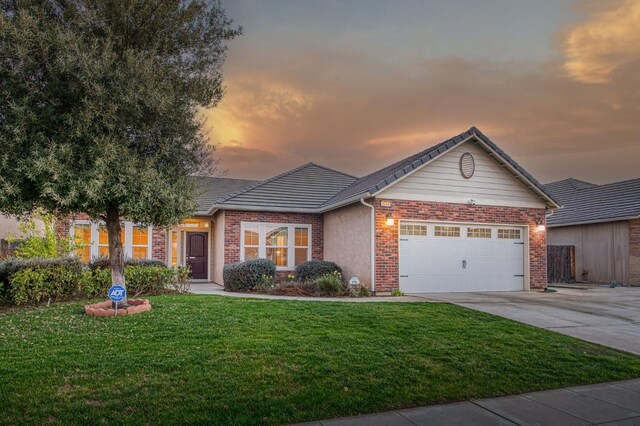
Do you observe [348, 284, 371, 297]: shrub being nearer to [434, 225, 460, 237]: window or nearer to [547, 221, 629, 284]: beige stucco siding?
[434, 225, 460, 237]: window

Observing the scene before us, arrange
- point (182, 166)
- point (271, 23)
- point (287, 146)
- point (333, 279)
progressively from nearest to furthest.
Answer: point (182, 166) < point (271, 23) < point (333, 279) < point (287, 146)

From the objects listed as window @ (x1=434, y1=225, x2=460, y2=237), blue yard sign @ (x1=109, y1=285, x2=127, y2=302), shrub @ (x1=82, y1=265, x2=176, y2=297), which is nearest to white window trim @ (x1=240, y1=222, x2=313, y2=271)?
shrub @ (x1=82, y1=265, x2=176, y2=297)

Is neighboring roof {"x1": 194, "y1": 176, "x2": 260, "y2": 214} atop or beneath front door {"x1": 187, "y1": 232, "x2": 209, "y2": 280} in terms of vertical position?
atop

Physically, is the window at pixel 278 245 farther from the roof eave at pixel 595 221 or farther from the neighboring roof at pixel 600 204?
the roof eave at pixel 595 221

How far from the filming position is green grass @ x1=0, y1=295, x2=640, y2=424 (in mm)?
4234

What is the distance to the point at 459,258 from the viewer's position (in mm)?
14281

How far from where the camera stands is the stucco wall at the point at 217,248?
16516mm

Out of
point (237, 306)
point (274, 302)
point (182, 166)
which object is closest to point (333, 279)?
point (274, 302)

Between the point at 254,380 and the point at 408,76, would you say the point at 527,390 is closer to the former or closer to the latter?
the point at 254,380

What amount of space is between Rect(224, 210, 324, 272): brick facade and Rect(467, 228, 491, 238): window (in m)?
5.45

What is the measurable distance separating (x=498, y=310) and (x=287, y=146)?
11.2 metres

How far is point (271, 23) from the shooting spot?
1219 centimetres

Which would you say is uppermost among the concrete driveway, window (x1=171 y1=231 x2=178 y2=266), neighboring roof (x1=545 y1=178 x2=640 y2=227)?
neighboring roof (x1=545 y1=178 x2=640 y2=227)

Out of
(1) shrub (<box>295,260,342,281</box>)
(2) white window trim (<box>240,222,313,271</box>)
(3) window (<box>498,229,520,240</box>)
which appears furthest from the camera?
(2) white window trim (<box>240,222,313,271</box>)
